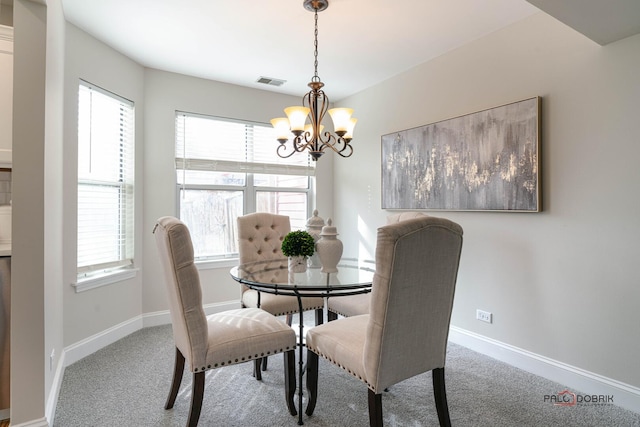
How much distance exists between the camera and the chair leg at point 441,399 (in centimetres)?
179

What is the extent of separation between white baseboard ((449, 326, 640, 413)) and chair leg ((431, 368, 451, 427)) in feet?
4.03

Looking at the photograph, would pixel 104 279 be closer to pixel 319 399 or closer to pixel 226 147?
pixel 226 147

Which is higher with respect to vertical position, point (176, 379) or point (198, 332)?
point (198, 332)

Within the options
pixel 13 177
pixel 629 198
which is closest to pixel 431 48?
pixel 629 198

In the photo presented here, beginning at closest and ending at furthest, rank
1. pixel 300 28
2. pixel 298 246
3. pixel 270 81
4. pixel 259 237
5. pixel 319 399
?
pixel 319 399, pixel 298 246, pixel 300 28, pixel 259 237, pixel 270 81

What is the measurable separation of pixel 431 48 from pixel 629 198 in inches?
76.0

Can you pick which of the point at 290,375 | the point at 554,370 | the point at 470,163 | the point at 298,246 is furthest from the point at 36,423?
the point at 470,163

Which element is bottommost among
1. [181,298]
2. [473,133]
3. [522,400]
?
[522,400]

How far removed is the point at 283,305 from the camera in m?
2.70

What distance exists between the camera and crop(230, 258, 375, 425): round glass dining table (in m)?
2.00

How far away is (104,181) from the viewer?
3.19 meters

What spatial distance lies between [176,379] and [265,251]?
1256 millimetres

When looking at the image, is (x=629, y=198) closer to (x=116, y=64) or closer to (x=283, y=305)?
(x=283, y=305)

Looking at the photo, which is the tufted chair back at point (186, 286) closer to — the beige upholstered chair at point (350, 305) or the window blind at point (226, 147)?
the beige upholstered chair at point (350, 305)
